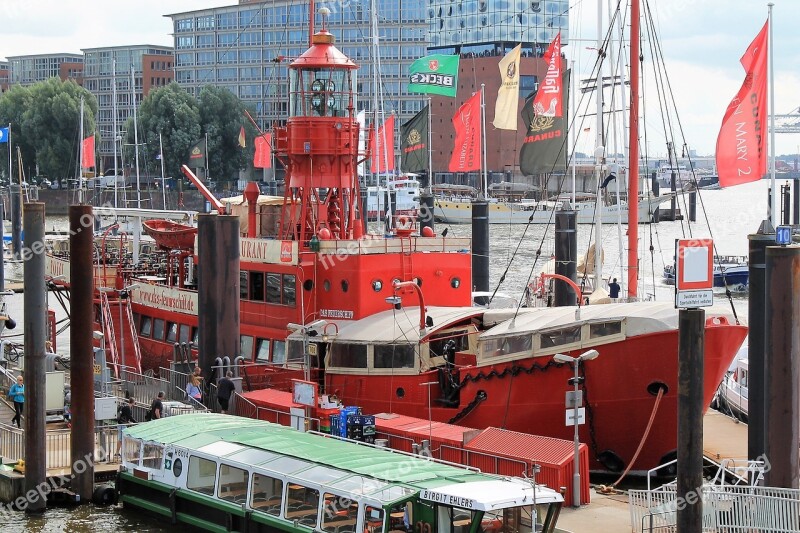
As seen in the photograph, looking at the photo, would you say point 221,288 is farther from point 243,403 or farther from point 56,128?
point 56,128

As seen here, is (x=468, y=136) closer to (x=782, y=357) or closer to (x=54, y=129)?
(x=782, y=357)

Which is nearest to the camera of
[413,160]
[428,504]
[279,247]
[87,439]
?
[428,504]

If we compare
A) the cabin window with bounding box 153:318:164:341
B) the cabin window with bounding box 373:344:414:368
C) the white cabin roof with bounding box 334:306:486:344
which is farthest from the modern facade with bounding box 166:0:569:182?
the cabin window with bounding box 373:344:414:368

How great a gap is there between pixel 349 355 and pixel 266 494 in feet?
26.6

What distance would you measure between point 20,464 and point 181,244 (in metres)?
16.2

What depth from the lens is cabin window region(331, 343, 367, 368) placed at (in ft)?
107

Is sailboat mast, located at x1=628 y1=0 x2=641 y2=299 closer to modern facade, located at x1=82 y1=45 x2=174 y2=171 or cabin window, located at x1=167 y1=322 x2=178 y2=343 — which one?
cabin window, located at x1=167 y1=322 x2=178 y2=343

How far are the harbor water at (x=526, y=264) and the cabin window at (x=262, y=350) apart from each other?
7.28 meters

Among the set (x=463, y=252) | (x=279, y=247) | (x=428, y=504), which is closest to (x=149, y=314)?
(x=279, y=247)

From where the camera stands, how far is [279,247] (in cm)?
3538

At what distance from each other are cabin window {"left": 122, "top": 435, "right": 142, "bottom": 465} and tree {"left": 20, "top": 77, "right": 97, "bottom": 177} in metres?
117

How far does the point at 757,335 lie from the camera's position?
2534cm

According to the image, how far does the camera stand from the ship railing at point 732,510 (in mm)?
22750

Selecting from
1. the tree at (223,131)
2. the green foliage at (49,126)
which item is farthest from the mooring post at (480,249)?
the green foliage at (49,126)
